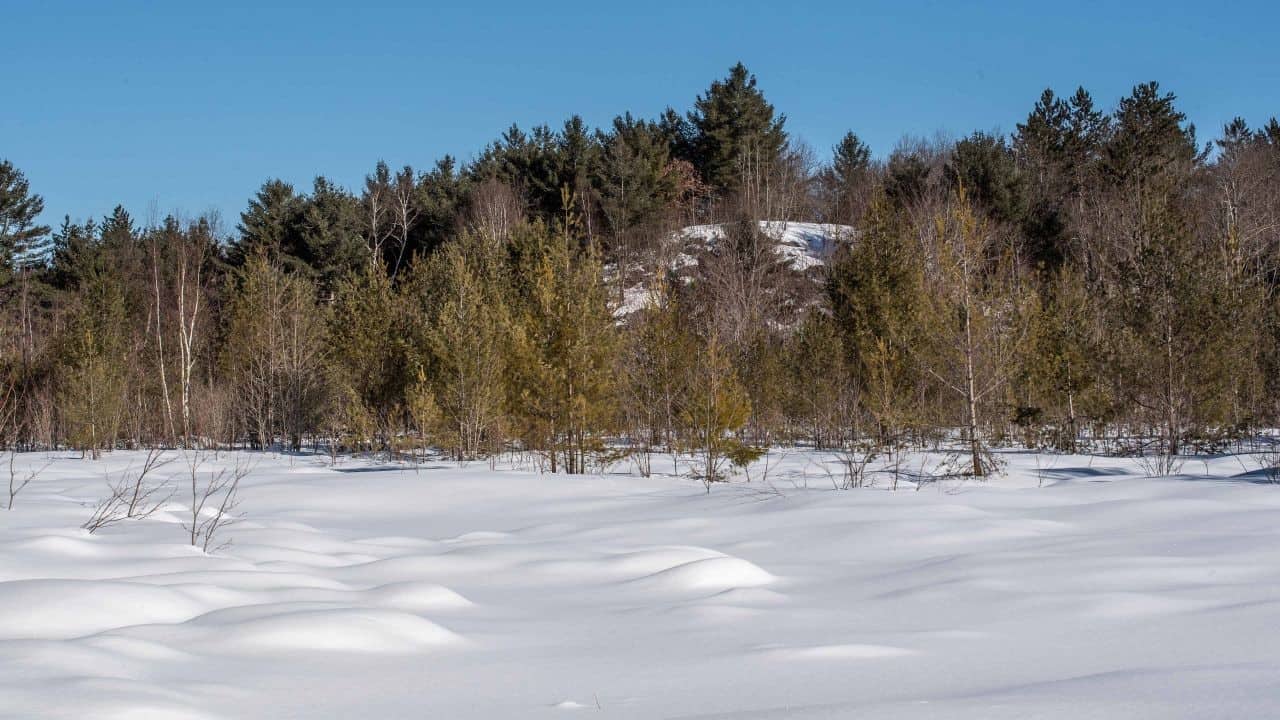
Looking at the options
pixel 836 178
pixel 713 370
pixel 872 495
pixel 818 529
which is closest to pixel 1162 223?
pixel 713 370

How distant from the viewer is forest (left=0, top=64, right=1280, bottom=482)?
1747 centimetres

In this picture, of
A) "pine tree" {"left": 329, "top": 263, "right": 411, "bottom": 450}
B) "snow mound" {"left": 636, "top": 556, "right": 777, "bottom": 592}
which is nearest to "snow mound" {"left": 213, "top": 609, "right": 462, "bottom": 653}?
"snow mound" {"left": 636, "top": 556, "right": 777, "bottom": 592}

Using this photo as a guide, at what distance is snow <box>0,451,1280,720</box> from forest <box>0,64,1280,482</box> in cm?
792

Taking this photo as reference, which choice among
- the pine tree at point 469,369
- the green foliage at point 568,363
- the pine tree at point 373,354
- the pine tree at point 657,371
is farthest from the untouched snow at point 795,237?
the green foliage at point 568,363

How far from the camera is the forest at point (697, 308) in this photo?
17469 mm

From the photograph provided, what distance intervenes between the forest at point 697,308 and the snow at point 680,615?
792cm

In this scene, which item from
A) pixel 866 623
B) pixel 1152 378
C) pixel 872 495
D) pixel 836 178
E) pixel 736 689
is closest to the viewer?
pixel 736 689

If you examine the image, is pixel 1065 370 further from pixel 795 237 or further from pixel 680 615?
pixel 795 237

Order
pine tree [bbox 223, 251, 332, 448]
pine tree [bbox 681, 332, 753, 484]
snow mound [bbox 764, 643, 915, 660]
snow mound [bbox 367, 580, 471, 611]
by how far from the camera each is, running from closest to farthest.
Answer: snow mound [bbox 764, 643, 915, 660], snow mound [bbox 367, 580, 471, 611], pine tree [bbox 681, 332, 753, 484], pine tree [bbox 223, 251, 332, 448]

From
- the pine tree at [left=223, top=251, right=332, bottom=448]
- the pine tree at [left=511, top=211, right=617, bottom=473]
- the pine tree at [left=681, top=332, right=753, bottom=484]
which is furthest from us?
the pine tree at [left=223, top=251, right=332, bottom=448]

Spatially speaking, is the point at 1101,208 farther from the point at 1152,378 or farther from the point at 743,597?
the point at 743,597

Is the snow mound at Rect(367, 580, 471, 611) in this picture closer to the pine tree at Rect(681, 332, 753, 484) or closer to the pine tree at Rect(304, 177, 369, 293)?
the pine tree at Rect(681, 332, 753, 484)

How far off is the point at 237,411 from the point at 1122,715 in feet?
102

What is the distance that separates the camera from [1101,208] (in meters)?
38.4
